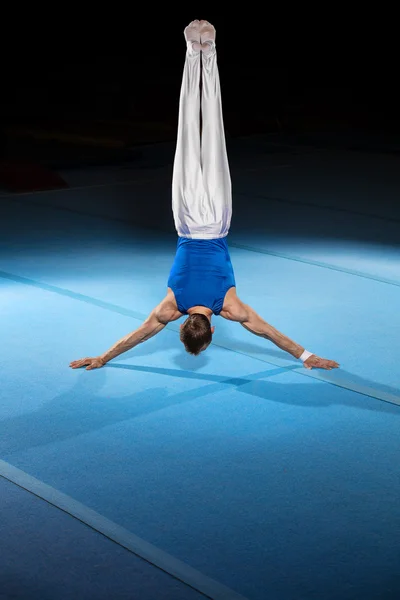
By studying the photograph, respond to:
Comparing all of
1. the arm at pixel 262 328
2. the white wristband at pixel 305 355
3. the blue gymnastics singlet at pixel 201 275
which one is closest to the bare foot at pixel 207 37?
the blue gymnastics singlet at pixel 201 275

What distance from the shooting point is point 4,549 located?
377 cm

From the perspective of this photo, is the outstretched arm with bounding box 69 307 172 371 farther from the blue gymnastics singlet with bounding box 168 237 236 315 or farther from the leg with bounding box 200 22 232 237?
the leg with bounding box 200 22 232 237

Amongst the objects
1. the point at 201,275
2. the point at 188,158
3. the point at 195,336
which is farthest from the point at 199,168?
the point at 195,336

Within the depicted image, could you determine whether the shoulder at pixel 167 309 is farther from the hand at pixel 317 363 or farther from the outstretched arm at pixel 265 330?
the hand at pixel 317 363

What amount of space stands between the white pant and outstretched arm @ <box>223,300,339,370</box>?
519mm

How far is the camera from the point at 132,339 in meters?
5.57

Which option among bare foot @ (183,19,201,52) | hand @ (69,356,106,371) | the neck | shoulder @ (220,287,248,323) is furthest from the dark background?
the neck

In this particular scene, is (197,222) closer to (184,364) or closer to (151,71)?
(184,364)

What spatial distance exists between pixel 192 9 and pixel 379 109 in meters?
4.22

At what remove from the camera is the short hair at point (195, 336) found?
5129 mm

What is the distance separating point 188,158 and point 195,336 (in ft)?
4.18

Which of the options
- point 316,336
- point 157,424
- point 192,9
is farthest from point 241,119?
point 157,424

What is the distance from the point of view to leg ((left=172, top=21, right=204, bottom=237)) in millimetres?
5629

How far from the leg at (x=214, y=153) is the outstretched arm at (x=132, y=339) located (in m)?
0.67
